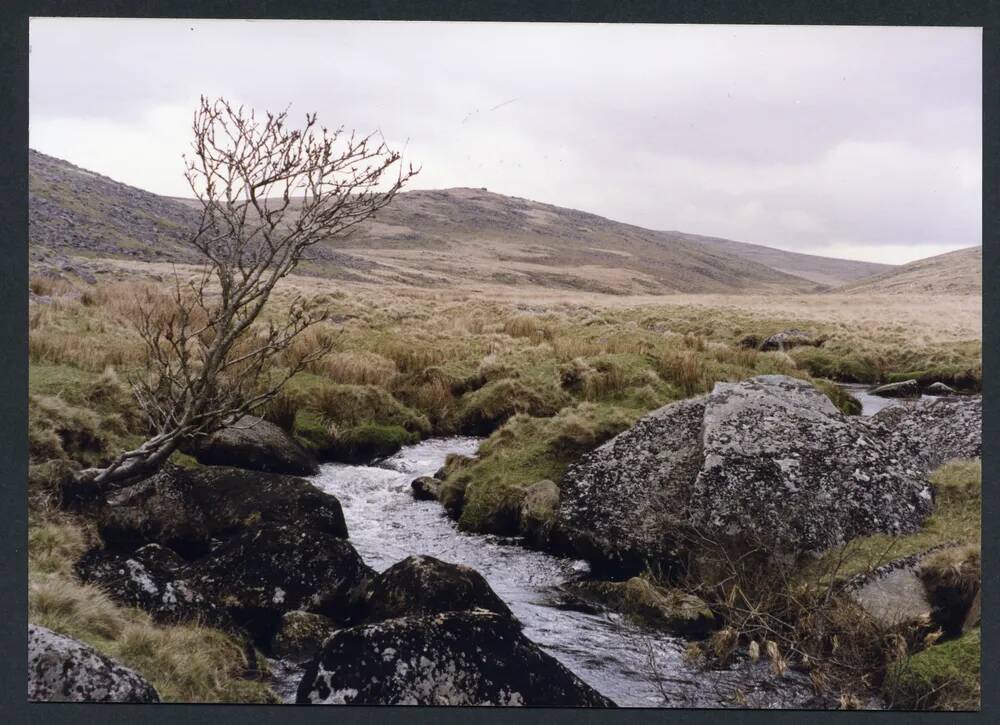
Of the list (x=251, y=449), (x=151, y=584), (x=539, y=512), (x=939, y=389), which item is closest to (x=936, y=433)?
(x=939, y=389)

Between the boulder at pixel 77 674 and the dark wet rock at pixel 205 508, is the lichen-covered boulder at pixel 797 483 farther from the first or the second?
the boulder at pixel 77 674

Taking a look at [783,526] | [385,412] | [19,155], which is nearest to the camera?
[783,526]

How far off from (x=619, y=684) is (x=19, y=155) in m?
5.46

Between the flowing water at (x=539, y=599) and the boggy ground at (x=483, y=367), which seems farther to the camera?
the boggy ground at (x=483, y=367)

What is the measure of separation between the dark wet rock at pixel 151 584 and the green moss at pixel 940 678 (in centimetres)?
415

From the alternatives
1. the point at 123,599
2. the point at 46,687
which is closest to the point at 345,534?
the point at 123,599

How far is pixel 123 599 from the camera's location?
498cm

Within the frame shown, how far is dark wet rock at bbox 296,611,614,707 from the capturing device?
189 inches

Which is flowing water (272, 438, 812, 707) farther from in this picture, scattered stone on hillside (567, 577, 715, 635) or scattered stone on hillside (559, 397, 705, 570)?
scattered stone on hillside (559, 397, 705, 570)

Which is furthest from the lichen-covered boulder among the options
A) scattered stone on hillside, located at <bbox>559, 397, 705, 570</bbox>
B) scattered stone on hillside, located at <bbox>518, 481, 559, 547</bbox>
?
scattered stone on hillside, located at <bbox>518, 481, 559, 547</bbox>

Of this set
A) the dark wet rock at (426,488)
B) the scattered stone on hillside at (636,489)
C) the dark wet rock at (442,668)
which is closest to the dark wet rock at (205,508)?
the dark wet rock at (426,488)

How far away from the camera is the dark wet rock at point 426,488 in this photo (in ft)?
19.1

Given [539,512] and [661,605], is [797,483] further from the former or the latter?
[539,512]

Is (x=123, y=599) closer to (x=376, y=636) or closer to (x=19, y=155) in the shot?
(x=376, y=636)
